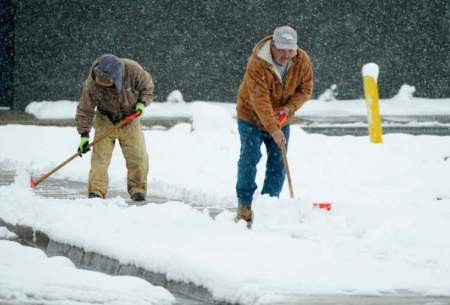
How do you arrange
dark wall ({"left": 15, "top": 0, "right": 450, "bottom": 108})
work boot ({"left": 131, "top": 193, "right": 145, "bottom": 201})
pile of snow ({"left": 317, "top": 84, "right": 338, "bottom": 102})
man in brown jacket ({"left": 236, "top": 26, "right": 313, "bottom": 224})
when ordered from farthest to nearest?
pile of snow ({"left": 317, "top": 84, "right": 338, "bottom": 102}), dark wall ({"left": 15, "top": 0, "right": 450, "bottom": 108}), work boot ({"left": 131, "top": 193, "right": 145, "bottom": 201}), man in brown jacket ({"left": 236, "top": 26, "right": 313, "bottom": 224})

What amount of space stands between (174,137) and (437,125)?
510 cm

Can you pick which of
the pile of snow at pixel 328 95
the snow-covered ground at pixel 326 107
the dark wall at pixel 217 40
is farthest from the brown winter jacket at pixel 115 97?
the pile of snow at pixel 328 95

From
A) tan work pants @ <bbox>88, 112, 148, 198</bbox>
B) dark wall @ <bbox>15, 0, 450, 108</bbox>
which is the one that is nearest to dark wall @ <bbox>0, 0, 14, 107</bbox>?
dark wall @ <bbox>15, 0, 450, 108</bbox>

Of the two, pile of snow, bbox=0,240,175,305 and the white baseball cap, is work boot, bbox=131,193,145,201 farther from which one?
pile of snow, bbox=0,240,175,305

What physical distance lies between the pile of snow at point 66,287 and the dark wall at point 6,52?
14453mm

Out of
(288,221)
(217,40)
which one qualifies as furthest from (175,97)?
(288,221)

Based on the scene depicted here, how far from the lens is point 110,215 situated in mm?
8102

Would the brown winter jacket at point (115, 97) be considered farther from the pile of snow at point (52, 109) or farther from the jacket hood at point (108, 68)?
the pile of snow at point (52, 109)

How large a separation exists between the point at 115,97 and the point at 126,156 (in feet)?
2.31

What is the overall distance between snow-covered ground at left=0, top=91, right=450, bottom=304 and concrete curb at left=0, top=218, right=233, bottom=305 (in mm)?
50

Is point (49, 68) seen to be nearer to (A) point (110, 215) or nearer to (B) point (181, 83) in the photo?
(B) point (181, 83)

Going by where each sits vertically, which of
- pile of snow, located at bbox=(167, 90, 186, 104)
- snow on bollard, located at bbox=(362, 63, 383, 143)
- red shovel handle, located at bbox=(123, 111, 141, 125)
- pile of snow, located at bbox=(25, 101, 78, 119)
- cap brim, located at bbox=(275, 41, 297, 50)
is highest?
pile of snow, located at bbox=(167, 90, 186, 104)

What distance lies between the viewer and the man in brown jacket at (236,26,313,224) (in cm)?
800

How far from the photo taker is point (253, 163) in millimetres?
8508
